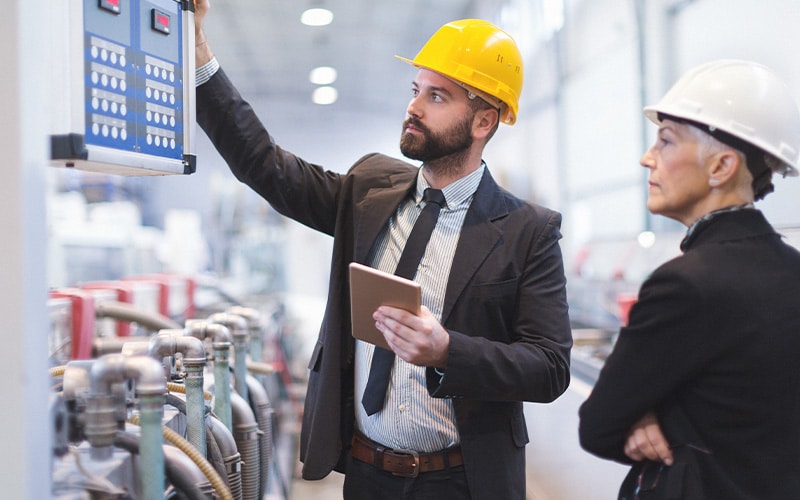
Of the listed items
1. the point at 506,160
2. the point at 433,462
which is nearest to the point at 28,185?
the point at 433,462

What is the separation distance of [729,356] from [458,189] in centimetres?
87

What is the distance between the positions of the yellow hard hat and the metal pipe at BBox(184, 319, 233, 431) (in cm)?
90

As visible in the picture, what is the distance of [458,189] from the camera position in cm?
193

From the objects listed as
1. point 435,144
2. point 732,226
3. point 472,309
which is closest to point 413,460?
point 472,309

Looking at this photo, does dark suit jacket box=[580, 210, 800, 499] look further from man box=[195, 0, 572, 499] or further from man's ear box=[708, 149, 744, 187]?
man box=[195, 0, 572, 499]

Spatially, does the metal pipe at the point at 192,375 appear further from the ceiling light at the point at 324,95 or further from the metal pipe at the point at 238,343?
the ceiling light at the point at 324,95

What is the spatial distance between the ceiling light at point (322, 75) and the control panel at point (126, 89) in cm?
853

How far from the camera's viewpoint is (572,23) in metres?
5.42

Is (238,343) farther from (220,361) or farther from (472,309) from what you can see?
(472,309)

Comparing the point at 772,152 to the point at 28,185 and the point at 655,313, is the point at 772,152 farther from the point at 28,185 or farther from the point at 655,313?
the point at 28,185

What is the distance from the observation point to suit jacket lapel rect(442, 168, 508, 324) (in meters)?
1.79

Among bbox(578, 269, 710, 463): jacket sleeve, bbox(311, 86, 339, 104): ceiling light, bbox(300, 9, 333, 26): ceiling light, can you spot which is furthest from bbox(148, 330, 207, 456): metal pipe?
bbox(311, 86, 339, 104): ceiling light

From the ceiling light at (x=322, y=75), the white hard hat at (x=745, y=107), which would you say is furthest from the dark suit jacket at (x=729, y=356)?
the ceiling light at (x=322, y=75)

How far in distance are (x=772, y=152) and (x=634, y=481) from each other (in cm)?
64
